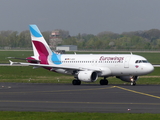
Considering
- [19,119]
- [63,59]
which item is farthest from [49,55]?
[19,119]

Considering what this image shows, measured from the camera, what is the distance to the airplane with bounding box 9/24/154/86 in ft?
155

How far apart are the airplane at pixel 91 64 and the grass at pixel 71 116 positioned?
23832 mm

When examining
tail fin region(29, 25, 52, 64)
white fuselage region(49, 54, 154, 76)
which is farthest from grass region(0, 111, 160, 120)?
tail fin region(29, 25, 52, 64)

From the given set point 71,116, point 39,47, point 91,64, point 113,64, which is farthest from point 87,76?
point 71,116

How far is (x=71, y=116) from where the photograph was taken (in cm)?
2238

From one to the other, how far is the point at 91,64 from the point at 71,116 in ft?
91.1

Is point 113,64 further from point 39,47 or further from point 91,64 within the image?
point 39,47

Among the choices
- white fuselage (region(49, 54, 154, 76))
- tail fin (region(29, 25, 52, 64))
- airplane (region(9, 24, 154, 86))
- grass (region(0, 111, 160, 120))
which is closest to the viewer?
grass (region(0, 111, 160, 120))

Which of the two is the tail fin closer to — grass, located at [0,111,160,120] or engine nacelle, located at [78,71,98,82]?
engine nacelle, located at [78,71,98,82]

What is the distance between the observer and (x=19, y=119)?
21.4 m

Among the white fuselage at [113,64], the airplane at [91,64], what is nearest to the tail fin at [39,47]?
the airplane at [91,64]

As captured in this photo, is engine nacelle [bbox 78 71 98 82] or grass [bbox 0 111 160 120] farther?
engine nacelle [bbox 78 71 98 82]

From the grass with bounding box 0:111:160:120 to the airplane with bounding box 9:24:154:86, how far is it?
2383cm

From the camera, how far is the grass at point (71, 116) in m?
21.7
